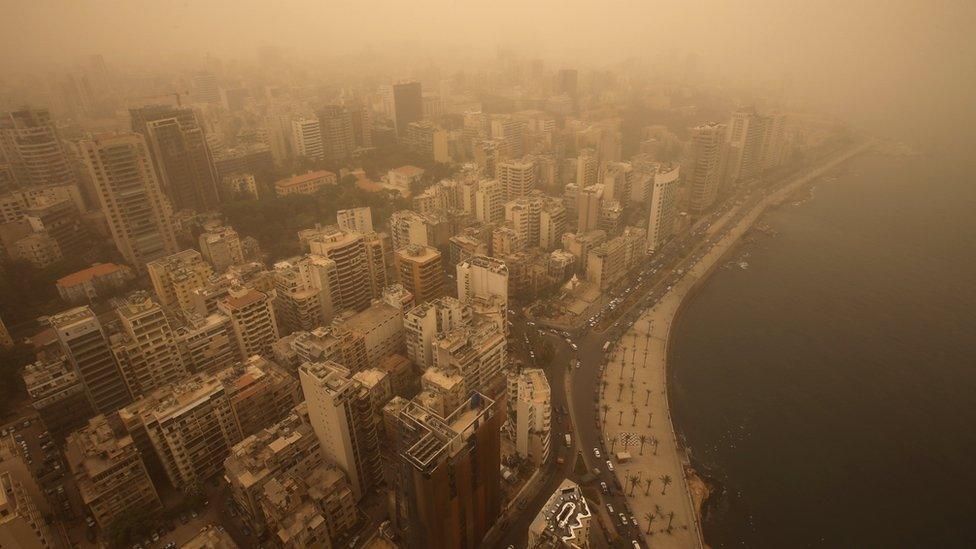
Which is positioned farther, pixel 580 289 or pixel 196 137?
pixel 196 137

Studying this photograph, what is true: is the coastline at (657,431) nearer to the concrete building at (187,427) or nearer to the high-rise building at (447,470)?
the high-rise building at (447,470)

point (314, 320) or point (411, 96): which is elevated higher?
point (411, 96)

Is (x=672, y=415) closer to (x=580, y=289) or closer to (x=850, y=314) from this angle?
(x=580, y=289)

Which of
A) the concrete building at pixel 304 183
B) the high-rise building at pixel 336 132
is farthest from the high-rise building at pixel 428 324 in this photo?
the high-rise building at pixel 336 132

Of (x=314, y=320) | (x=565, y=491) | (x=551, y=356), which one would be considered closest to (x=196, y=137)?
(x=314, y=320)

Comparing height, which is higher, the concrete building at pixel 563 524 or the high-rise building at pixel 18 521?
the high-rise building at pixel 18 521
